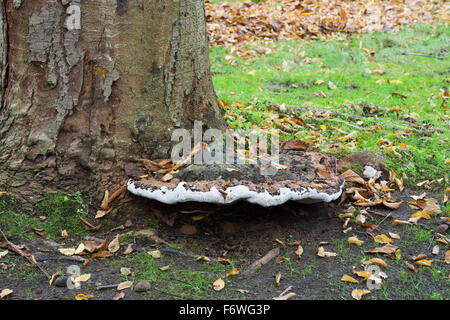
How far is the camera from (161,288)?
9.42 ft

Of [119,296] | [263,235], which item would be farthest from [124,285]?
[263,235]

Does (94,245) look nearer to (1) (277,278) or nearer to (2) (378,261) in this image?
(1) (277,278)

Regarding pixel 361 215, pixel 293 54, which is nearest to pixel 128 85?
pixel 361 215

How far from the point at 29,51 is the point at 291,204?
2.25m

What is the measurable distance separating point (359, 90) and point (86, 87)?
5129 millimetres

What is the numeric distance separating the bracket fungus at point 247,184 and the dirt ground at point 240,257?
10.4 inches

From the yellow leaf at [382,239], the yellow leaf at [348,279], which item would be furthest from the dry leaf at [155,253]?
the yellow leaf at [382,239]

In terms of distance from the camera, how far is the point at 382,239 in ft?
11.4

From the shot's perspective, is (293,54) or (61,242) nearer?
(61,242)

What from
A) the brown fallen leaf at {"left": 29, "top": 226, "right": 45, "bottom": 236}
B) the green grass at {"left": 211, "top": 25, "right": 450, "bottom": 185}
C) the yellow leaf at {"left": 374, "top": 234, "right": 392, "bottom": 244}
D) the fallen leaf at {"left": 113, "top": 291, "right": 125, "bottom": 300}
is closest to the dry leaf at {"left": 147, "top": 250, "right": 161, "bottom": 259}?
the fallen leaf at {"left": 113, "top": 291, "right": 125, "bottom": 300}

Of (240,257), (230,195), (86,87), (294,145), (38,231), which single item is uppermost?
(86,87)
